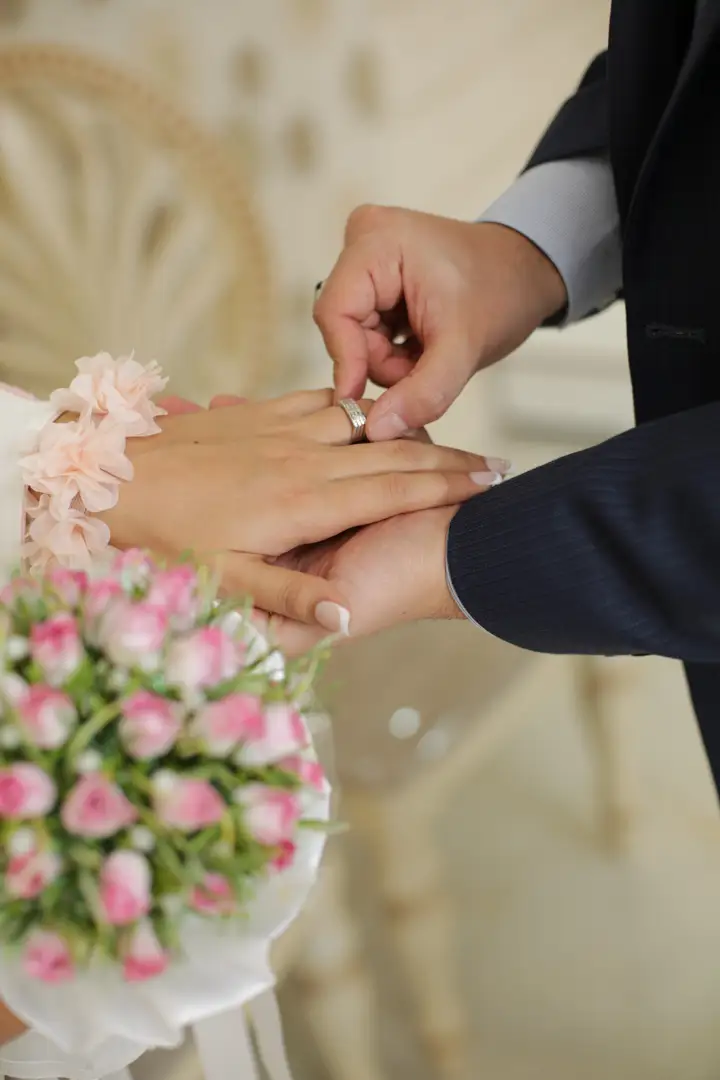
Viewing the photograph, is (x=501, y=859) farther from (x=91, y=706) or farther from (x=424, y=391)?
(x=91, y=706)

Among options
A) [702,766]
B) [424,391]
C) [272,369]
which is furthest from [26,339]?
[702,766]

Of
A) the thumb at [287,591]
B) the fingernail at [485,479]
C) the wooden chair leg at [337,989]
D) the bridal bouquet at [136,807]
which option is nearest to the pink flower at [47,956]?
the bridal bouquet at [136,807]

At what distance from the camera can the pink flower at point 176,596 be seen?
1.25ft

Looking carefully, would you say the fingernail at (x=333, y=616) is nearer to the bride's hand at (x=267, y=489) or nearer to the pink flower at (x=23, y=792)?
the bride's hand at (x=267, y=489)

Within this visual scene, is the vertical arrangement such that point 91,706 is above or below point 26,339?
below

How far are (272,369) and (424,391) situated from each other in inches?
15.9

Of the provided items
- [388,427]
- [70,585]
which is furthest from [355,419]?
[70,585]

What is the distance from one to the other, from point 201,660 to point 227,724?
0.09 feet

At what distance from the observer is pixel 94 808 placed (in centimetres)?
33

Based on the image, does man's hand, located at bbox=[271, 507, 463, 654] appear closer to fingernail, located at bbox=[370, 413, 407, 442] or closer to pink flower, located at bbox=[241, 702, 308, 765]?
fingernail, located at bbox=[370, 413, 407, 442]

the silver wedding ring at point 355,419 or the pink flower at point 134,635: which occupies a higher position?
the silver wedding ring at point 355,419

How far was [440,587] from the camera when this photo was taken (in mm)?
687

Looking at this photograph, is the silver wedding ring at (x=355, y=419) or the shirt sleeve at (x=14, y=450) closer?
the shirt sleeve at (x=14, y=450)

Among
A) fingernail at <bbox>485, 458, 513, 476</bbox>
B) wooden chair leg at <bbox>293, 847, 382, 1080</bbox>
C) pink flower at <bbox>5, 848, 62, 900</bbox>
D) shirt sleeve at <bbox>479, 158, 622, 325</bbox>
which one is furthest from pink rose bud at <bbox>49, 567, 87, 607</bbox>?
wooden chair leg at <bbox>293, 847, 382, 1080</bbox>
